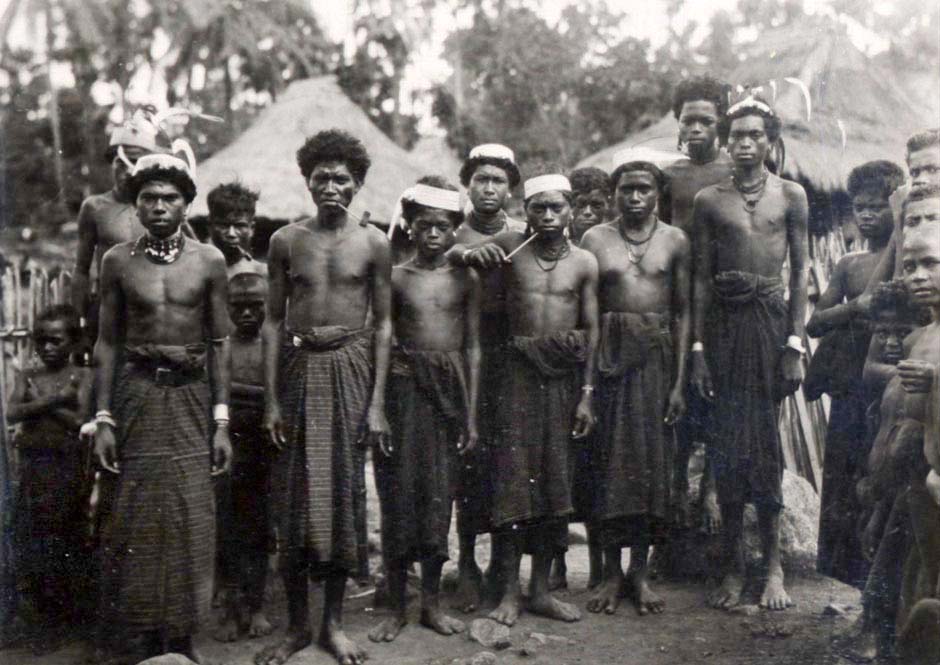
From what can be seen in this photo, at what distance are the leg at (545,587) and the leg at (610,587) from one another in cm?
13

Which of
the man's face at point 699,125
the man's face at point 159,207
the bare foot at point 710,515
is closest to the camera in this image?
the man's face at point 159,207

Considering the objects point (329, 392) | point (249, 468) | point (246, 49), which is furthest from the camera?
point (246, 49)

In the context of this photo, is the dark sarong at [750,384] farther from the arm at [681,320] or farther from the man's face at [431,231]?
the man's face at [431,231]

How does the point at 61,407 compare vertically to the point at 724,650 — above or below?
above

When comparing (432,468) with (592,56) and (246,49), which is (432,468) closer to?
(592,56)

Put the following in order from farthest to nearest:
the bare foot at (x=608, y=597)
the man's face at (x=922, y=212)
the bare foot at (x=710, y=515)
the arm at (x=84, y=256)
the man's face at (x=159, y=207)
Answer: the bare foot at (x=710, y=515), the arm at (x=84, y=256), the bare foot at (x=608, y=597), the man's face at (x=159, y=207), the man's face at (x=922, y=212)

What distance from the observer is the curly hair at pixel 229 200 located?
16.2 ft

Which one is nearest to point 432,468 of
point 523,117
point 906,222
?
point 906,222

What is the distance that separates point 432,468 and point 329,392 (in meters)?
0.61

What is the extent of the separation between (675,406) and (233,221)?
7.73 ft

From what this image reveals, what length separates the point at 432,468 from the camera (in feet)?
14.9

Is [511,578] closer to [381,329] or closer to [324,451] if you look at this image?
[324,451]

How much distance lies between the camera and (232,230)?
4965 millimetres

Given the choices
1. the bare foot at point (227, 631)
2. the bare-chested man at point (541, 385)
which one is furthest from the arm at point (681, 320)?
the bare foot at point (227, 631)
